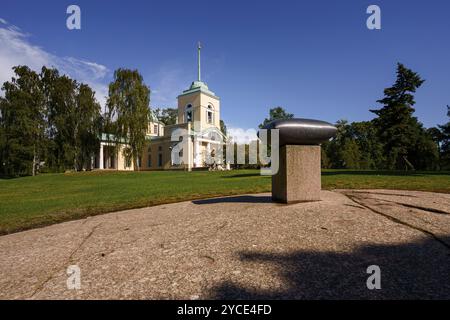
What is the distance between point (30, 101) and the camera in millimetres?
32938

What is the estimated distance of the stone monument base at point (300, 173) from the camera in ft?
17.8

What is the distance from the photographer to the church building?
41688 millimetres

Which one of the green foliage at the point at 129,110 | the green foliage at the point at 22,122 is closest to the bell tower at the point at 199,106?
the green foliage at the point at 129,110

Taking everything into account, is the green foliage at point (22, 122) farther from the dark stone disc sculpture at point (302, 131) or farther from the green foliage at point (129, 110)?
the dark stone disc sculpture at point (302, 131)

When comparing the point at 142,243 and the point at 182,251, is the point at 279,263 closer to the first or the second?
the point at 182,251

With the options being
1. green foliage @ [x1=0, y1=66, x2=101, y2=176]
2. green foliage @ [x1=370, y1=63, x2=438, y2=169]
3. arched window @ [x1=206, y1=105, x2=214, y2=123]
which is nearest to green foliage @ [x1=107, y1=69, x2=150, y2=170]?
green foliage @ [x1=0, y1=66, x2=101, y2=176]

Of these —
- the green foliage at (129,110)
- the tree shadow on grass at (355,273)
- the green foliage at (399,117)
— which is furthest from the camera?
the green foliage at (129,110)

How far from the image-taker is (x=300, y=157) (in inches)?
216

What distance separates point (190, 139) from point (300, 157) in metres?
36.9

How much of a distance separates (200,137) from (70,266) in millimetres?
40328

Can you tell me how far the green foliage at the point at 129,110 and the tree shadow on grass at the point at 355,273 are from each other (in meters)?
34.7

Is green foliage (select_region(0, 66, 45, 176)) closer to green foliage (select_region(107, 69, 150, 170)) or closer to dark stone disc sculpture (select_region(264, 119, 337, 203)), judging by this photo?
green foliage (select_region(107, 69, 150, 170))

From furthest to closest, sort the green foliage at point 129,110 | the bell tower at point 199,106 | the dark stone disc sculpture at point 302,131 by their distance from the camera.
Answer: the bell tower at point 199,106 < the green foliage at point 129,110 < the dark stone disc sculpture at point 302,131

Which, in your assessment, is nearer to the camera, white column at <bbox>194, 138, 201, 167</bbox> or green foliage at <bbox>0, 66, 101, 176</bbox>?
green foliage at <bbox>0, 66, 101, 176</bbox>
